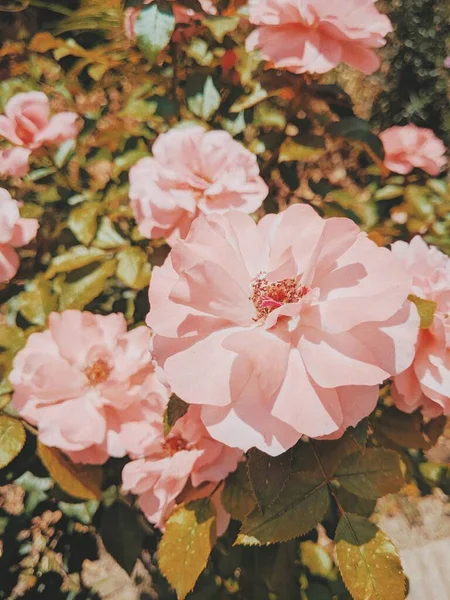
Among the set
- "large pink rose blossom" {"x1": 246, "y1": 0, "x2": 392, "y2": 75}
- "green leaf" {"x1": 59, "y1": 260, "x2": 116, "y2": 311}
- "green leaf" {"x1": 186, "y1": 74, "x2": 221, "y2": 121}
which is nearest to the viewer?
"large pink rose blossom" {"x1": 246, "y1": 0, "x2": 392, "y2": 75}

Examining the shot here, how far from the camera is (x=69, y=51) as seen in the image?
1.13 meters

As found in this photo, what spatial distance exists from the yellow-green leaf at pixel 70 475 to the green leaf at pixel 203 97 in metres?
0.70

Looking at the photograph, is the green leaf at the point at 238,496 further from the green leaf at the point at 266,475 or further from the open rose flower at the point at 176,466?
the green leaf at the point at 266,475

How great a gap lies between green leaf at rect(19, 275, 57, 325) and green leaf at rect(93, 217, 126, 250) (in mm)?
131

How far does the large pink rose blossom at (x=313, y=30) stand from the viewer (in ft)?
2.64

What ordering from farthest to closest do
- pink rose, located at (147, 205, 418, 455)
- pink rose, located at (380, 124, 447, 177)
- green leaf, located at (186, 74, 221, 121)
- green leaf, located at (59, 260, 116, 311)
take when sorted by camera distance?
pink rose, located at (380, 124, 447, 177) < green leaf, located at (186, 74, 221, 121) < green leaf, located at (59, 260, 116, 311) < pink rose, located at (147, 205, 418, 455)

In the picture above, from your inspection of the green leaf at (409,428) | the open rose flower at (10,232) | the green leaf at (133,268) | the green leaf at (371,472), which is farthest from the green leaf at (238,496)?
the open rose flower at (10,232)

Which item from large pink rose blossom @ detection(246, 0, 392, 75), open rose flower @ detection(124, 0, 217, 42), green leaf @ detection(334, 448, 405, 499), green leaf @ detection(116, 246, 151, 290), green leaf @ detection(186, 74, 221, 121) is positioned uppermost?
large pink rose blossom @ detection(246, 0, 392, 75)

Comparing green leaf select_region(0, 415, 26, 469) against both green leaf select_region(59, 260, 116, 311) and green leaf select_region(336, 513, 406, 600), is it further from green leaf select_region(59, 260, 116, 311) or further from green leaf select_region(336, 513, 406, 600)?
green leaf select_region(336, 513, 406, 600)

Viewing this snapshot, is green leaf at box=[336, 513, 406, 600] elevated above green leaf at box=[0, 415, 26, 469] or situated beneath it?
elevated above

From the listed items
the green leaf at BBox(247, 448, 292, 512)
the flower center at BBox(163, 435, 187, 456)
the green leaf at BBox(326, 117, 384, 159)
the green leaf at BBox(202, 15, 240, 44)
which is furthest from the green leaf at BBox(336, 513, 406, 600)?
the green leaf at BBox(202, 15, 240, 44)

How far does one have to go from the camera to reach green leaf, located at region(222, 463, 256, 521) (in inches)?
27.4

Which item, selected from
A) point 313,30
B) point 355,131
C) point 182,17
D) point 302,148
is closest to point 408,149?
point 355,131

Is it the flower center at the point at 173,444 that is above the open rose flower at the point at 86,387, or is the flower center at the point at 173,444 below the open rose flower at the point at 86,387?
below
